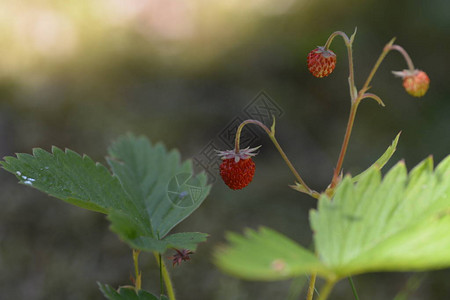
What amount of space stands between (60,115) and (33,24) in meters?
0.74

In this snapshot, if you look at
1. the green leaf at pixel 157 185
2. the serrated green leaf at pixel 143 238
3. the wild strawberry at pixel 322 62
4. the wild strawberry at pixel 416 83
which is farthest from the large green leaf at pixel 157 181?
the wild strawberry at pixel 416 83

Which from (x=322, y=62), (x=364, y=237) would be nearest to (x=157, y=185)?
(x=322, y=62)

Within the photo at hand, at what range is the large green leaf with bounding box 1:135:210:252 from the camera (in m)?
0.93

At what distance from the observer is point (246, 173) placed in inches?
42.5

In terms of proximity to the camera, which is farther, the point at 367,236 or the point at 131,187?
the point at 131,187

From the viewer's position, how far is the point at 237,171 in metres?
1.07

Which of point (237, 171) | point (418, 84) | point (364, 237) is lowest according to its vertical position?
point (237, 171)

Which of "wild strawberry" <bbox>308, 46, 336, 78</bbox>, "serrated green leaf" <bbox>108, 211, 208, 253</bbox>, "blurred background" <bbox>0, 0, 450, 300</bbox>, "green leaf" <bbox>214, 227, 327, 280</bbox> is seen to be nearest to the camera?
"green leaf" <bbox>214, 227, 327, 280</bbox>

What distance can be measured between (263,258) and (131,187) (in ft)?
2.02

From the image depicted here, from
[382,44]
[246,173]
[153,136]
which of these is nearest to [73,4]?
[153,136]

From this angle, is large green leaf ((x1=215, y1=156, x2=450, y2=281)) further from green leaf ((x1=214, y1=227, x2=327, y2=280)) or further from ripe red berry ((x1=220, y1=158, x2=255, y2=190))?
ripe red berry ((x1=220, y1=158, x2=255, y2=190))

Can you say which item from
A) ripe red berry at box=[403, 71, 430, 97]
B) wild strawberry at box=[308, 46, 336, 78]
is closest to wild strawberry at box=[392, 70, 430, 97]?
ripe red berry at box=[403, 71, 430, 97]

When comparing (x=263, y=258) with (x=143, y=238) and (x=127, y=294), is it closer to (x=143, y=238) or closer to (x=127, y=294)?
(x=143, y=238)

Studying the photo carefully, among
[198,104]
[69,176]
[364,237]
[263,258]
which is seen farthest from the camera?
[198,104]
